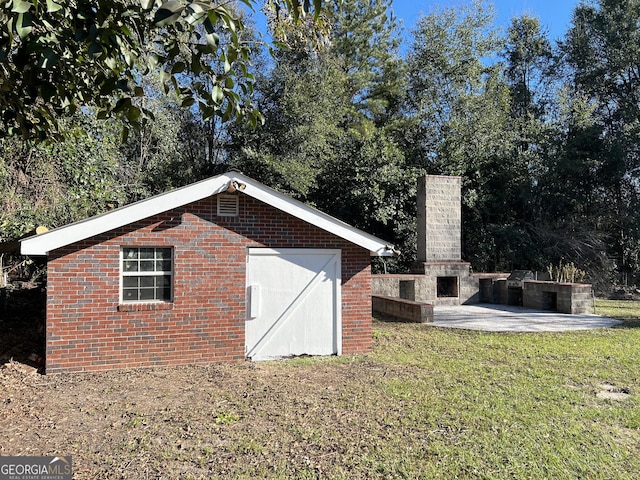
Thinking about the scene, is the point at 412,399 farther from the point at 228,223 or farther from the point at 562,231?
the point at 562,231

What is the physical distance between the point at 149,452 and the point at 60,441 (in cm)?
99

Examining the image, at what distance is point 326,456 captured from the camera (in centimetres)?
427

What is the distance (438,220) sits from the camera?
1639 centimetres

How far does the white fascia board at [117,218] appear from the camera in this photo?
6.71 metres

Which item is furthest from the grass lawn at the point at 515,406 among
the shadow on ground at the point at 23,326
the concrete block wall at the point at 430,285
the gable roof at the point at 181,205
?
the shadow on ground at the point at 23,326

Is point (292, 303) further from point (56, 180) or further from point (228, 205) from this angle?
point (56, 180)

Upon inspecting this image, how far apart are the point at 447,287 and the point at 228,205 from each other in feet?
36.3

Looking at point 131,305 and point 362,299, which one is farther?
point 362,299

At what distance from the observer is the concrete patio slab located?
36.9 ft

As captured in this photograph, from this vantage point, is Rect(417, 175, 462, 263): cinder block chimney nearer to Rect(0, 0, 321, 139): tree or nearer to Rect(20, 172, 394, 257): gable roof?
Rect(20, 172, 394, 257): gable roof

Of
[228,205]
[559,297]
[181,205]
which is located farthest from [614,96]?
[181,205]

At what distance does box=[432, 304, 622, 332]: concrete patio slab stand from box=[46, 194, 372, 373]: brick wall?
14.5 ft

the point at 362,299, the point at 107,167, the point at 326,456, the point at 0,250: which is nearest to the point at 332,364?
the point at 362,299

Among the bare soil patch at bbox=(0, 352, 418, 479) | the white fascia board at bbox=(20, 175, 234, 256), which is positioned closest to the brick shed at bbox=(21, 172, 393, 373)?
the white fascia board at bbox=(20, 175, 234, 256)
